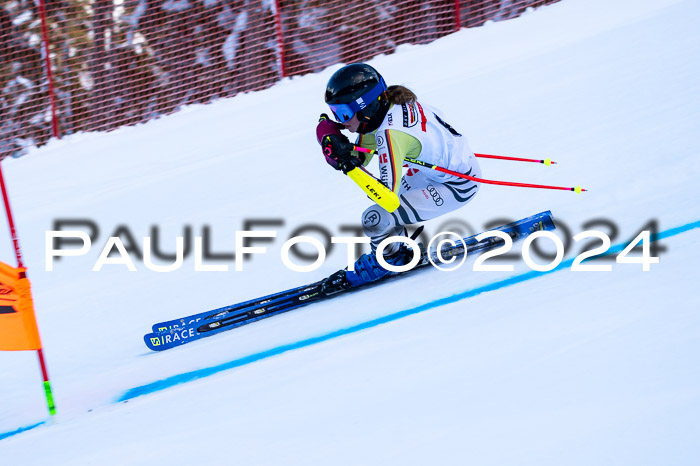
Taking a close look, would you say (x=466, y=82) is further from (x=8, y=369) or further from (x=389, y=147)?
(x=8, y=369)

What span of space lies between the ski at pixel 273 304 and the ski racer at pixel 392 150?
0.37 ft

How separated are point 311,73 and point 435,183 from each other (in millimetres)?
4492

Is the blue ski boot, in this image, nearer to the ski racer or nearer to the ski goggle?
the ski racer

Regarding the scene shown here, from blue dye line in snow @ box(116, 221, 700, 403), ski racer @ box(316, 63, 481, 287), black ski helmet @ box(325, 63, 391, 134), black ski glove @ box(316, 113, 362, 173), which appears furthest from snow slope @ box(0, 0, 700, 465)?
black ski helmet @ box(325, 63, 391, 134)

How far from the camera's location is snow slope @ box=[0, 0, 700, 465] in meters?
2.62

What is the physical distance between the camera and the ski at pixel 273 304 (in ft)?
13.5

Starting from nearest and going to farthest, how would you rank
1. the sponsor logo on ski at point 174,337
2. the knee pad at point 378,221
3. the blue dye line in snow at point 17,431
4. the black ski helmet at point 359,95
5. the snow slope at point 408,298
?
the snow slope at point 408,298 → the blue dye line in snow at point 17,431 → the black ski helmet at point 359,95 → the knee pad at point 378,221 → the sponsor logo on ski at point 174,337

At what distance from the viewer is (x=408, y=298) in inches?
157

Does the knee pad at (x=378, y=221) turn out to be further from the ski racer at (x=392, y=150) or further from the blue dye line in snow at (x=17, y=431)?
the blue dye line in snow at (x=17, y=431)

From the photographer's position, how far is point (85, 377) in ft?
12.8

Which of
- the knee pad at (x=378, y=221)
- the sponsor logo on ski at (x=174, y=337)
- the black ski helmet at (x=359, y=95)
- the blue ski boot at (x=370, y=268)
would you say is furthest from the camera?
the blue ski boot at (x=370, y=268)

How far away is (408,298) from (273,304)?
31.2 inches

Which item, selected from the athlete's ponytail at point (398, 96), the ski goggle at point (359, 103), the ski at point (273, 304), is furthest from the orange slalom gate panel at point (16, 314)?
the athlete's ponytail at point (398, 96)

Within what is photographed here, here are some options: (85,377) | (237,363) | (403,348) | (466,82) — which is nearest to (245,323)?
(237,363)
